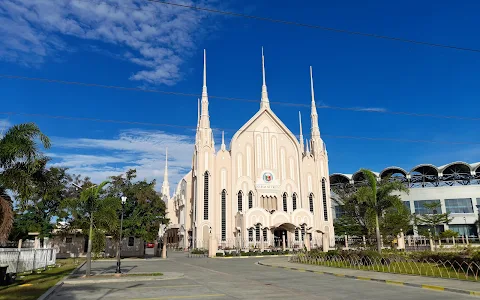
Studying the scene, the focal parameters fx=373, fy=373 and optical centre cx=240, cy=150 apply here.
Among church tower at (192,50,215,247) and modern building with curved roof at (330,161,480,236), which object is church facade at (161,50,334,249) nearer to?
church tower at (192,50,215,247)

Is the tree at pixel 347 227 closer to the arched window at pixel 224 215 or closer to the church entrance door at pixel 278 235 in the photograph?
the church entrance door at pixel 278 235

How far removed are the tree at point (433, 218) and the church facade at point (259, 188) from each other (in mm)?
16670

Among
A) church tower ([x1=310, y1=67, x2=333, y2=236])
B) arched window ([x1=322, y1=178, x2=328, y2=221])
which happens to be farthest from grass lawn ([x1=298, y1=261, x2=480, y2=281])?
arched window ([x1=322, y1=178, x2=328, y2=221])

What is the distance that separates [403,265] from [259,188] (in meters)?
41.2

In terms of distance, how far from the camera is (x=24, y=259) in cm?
2209

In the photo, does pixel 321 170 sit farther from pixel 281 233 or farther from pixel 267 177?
pixel 281 233

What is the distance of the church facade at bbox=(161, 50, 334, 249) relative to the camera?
58375 millimetres

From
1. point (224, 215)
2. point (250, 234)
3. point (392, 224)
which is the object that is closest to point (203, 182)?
point (224, 215)

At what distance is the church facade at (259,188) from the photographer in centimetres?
5838

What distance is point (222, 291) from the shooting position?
14789mm

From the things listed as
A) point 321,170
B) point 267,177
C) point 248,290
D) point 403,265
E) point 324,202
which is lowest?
point 248,290

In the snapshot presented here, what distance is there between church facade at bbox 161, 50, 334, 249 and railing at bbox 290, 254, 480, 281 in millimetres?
27921

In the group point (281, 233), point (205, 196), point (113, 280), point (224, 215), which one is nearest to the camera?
point (113, 280)

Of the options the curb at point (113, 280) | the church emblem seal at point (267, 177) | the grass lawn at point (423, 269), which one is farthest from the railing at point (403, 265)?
the church emblem seal at point (267, 177)
